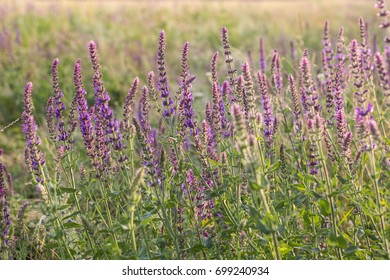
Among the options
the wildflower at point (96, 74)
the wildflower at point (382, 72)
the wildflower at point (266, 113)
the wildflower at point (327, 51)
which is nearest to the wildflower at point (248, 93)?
the wildflower at point (266, 113)

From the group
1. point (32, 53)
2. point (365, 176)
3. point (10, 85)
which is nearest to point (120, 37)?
point (32, 53)

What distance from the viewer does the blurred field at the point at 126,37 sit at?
7746mm

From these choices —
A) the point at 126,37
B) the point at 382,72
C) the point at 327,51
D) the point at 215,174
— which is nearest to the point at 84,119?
the point at 215,174

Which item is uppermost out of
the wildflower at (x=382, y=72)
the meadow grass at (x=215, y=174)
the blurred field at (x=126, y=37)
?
the wildflower at (x=382, y=72)

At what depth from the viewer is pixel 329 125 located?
3455mm

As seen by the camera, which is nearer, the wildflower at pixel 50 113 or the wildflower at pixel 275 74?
the wildflower at pixel 50 113

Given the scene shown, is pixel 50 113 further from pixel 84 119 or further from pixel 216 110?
pixel 216 110

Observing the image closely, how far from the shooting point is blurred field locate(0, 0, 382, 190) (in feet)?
25.4

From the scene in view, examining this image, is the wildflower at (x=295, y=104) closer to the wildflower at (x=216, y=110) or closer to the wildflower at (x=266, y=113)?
the wildflower at (x=266, y=113)

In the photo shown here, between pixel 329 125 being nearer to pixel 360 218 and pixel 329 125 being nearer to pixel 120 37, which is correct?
pixel 360 218

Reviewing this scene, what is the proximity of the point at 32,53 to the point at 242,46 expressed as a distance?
12.0 ft

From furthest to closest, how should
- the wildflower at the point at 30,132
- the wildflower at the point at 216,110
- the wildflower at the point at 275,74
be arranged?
the wildflower at the point at 275,74
the wildflower at the point at 216,110
the wildflower at the point at 30,132

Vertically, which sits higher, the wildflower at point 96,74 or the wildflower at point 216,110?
the wildflower at point 96,74

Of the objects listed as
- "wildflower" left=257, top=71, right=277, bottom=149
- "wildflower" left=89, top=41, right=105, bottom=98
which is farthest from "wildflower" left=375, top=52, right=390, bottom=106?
"wildflower" left=89, top=41, right=105, bottom=98
